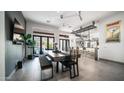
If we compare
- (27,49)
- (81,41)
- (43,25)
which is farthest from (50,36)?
(81,41)

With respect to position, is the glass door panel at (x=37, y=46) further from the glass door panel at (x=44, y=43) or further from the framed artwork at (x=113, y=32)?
the framed artwork at (x=113, y=32)

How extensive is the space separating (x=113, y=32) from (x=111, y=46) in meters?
0.88

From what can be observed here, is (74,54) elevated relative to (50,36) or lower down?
lower down

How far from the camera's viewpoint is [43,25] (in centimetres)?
654

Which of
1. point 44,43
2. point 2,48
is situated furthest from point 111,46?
point 44,43

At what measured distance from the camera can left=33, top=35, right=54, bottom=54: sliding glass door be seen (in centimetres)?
683

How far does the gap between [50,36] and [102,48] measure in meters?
4.90

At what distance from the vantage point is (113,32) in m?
4.43

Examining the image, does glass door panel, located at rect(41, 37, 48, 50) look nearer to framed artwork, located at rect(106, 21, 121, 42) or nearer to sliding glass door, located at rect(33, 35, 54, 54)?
sliding glass door, located at rect(33, 35, 54, 54)

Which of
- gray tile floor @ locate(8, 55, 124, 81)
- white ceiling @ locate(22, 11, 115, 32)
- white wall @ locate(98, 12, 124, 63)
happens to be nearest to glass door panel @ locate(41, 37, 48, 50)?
white ceiling @ locate(22, 11, 115, 32)
